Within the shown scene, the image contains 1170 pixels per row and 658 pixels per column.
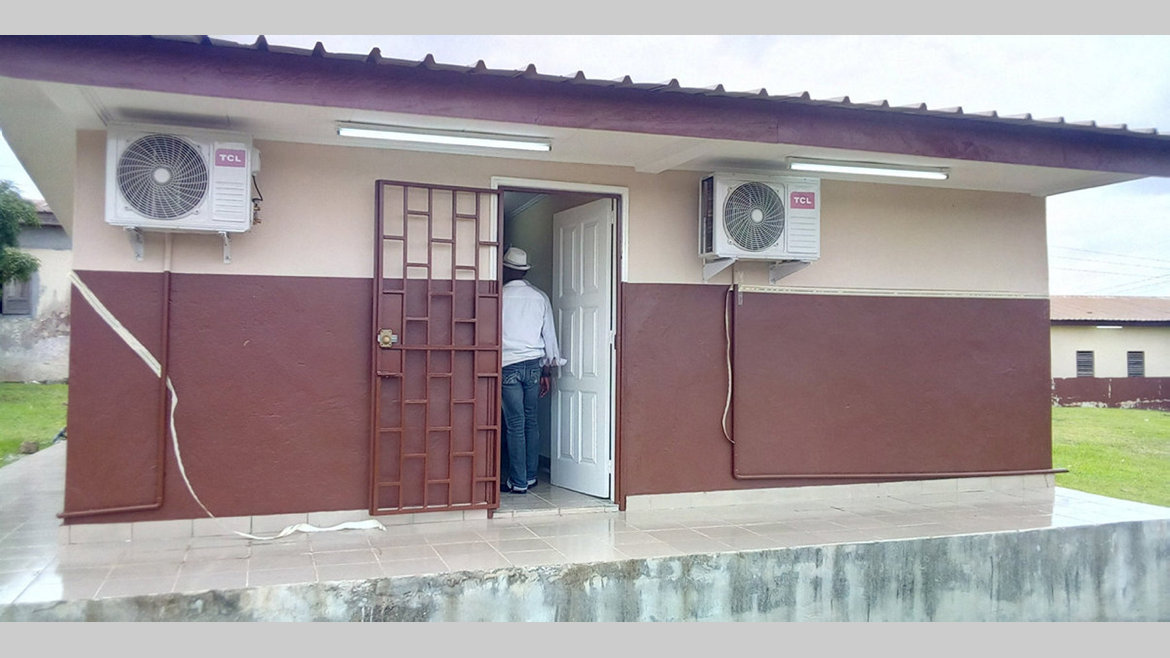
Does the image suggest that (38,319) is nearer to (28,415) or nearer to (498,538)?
(28,415)

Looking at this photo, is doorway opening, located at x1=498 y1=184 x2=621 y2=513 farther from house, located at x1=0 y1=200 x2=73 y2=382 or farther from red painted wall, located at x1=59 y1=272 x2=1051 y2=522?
house, located at x1=0 y1=200 x2=73 y2=382

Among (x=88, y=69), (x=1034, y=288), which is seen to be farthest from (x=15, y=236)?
(x=1034, y=288)

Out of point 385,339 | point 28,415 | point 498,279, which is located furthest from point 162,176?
point 28,415

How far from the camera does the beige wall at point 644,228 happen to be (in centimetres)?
503

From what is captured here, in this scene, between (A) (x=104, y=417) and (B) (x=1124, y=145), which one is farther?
(B) (x=1124, y=145)

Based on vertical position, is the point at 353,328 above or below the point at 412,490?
above

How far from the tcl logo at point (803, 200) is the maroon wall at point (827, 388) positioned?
0.76 m

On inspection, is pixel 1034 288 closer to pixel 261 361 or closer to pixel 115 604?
pixel 261 361

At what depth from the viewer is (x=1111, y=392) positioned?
21.1 metres

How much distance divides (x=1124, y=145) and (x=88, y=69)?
6.59m

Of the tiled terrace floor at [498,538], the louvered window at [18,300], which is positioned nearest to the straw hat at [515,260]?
the tiled terrace floor at [498,538]

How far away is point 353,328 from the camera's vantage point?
532 centimetres

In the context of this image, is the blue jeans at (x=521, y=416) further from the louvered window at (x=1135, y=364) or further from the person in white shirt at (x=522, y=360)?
the louvered window at (x=1135, y=364)

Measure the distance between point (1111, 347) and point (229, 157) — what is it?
24.3 metres
